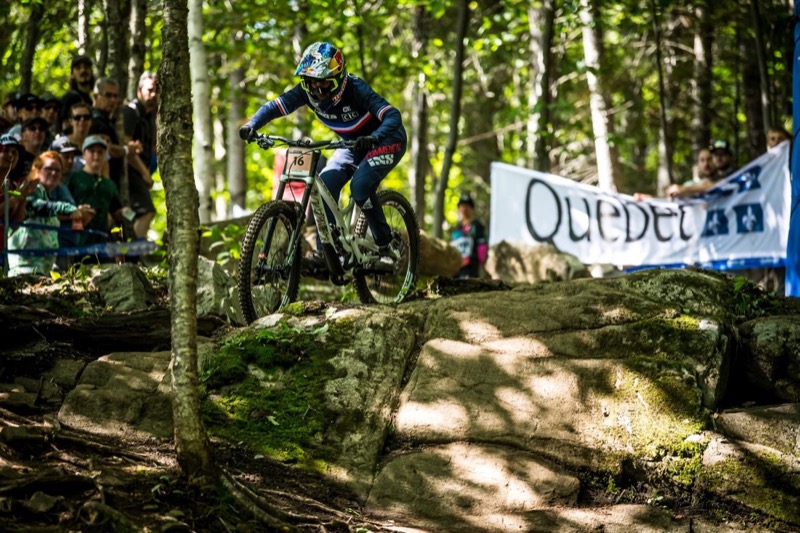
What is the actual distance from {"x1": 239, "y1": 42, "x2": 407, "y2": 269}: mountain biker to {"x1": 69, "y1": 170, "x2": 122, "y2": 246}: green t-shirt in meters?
3.01

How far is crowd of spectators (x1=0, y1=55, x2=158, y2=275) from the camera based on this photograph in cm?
930

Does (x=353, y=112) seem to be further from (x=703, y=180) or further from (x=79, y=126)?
(x=703, y=180)

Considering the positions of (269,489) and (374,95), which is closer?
(269,489)

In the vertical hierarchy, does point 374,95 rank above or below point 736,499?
above

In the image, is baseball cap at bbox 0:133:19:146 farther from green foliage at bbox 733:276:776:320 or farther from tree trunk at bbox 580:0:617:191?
tree trunk at bbox 580:0:617:191

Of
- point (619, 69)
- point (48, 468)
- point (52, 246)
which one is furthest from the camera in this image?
point (619, 69)

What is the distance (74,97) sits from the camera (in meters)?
11.0

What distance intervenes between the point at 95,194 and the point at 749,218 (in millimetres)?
8515

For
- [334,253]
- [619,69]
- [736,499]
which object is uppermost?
[619,69]

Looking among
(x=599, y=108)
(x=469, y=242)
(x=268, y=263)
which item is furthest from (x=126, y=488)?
(x=599, y=108)

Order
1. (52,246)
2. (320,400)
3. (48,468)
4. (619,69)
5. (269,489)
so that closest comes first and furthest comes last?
(48,468), (269,489), (320,400), (52,246), (619,69)

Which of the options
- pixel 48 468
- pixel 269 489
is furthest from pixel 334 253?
pixel 48 468

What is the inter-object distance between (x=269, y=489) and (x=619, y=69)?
1874 cm

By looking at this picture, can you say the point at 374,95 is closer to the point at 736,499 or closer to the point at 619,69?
the point at 736,499
